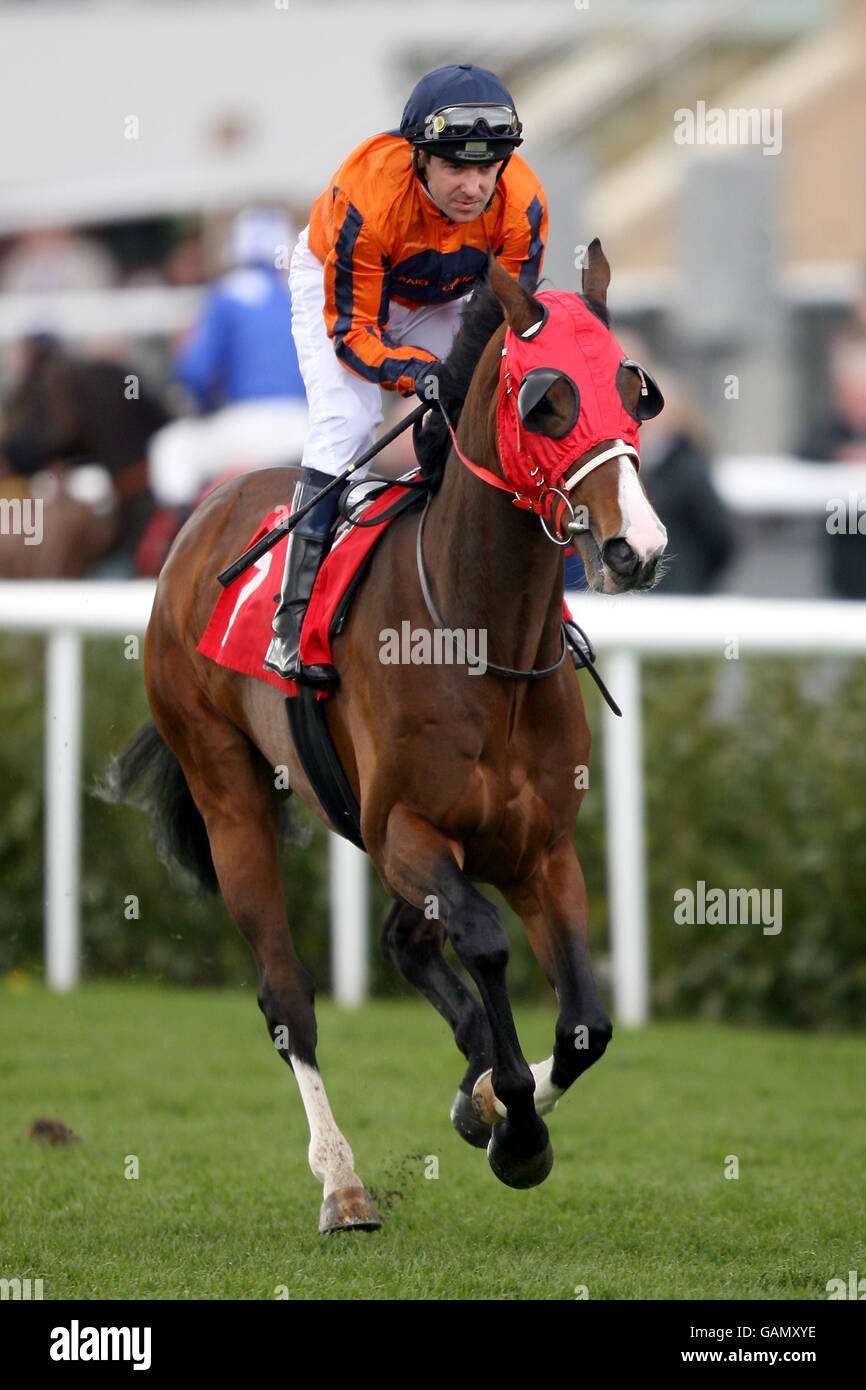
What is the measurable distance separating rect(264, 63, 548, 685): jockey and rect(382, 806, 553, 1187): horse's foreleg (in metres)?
0.54

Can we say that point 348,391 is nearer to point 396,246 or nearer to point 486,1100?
point 396,246

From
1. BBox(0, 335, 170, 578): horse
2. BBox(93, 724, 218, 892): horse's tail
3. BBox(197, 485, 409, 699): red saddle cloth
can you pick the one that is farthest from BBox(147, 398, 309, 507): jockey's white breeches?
BBox(197, 485, 409, 699): red saddle cloth

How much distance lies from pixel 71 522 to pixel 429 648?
6487mm

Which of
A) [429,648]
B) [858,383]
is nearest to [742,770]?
[858,383]

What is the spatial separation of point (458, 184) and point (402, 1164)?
2.57 m

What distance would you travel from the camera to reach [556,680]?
4.75 m

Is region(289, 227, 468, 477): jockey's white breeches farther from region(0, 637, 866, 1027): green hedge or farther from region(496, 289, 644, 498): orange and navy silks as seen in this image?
region(0, 637, 866, 1027): green hedge

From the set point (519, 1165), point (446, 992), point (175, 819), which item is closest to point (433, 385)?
point (446, 992)

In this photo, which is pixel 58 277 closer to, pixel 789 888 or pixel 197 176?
pixel 197 176

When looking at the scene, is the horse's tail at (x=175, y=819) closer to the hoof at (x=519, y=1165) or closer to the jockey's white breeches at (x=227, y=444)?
the hoof at (x=519, y=1165)

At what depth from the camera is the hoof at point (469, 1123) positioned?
5.07 metres

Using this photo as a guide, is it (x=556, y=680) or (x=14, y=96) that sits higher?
(x=14, y=96)
